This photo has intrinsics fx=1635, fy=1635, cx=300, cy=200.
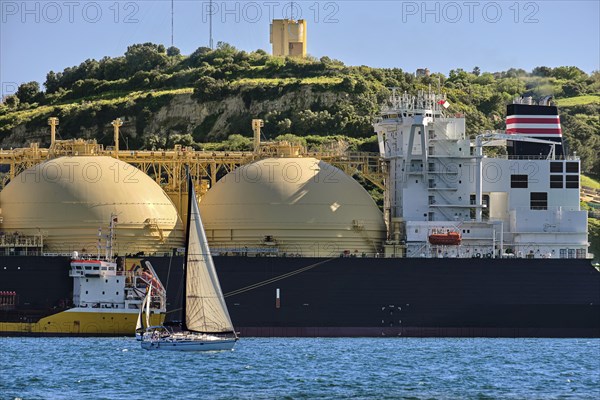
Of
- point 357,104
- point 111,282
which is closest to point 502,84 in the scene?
point 357,104

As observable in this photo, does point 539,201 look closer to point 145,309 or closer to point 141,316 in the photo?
point 145,309

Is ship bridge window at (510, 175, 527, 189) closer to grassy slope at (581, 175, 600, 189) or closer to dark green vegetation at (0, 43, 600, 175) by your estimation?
dark green vegetation at (0, 43, 600, 175)

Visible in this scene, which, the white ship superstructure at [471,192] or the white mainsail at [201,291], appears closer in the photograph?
the white mainsail at [201,291]

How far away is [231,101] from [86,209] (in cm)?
4812

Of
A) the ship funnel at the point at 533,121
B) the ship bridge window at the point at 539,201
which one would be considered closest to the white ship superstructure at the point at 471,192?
the ship bridge window at the point at 539,201

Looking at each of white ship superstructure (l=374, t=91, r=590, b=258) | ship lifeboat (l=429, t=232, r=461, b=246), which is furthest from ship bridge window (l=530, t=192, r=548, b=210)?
ship lifeboat (l=429, t=232, r=461, b=246)

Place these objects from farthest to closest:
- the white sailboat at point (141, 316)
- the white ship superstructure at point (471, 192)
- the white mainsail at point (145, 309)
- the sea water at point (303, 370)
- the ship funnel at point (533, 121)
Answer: the ship funnel at point (533, 121) → the white ship superstructure at point (471, 192) → the white mainsail at point (145, 309) → the white sailboat at point (141, 316) → the sea water at point (303, 370)

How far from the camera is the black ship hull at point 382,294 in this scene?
Result: 221 ft

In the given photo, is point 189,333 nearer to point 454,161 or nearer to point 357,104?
point 454,161

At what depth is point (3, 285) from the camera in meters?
67.3

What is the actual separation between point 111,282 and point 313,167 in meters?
10.5

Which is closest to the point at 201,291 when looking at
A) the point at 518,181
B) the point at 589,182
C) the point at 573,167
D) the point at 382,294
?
the point at 382,294

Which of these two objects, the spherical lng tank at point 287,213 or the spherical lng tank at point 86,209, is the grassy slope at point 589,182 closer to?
the spherical lng tank at point 287,213

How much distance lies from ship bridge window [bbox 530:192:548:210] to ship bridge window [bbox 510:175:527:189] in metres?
0.58
